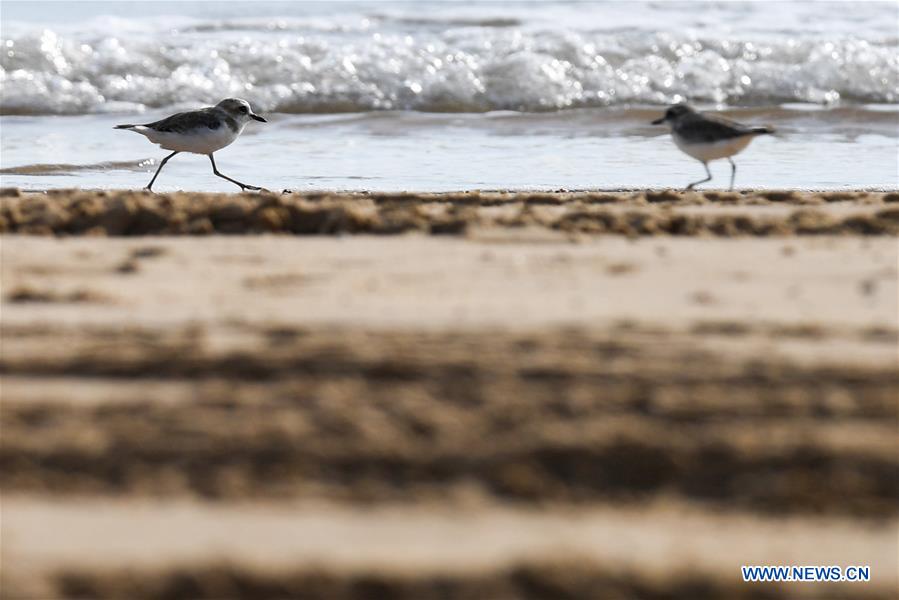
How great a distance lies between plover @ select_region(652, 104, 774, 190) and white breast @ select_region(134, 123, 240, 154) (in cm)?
256

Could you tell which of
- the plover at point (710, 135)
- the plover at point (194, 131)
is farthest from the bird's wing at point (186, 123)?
the plover at point (710, 135)

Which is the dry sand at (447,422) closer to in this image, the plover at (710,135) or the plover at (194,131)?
the plover at (710,135)

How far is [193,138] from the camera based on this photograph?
7820 mm

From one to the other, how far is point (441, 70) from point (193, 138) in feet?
19.0

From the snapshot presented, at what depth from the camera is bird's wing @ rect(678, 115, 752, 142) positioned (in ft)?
23.8

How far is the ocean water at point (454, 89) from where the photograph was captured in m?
9.06

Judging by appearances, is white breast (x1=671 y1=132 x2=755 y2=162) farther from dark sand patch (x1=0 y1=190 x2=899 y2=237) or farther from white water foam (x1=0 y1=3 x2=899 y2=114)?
white water foam (x1=0 y1=3 x2=899 y2=114)

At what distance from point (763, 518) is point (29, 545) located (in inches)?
52.8

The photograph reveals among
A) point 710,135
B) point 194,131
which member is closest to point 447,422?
point 710,135

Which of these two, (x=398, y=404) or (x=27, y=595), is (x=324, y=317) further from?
(x=27, y=595)

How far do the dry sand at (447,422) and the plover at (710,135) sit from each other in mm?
2625

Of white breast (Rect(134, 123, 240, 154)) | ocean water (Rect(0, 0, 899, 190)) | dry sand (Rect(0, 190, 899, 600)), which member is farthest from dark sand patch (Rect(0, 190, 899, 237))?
ocean water (Rect(0, 0, 899, 190))

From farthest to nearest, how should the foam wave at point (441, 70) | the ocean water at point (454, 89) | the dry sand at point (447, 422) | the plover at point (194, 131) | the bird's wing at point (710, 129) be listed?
the foam wave at point (441, 70), the ocean water at point (454, 89), the plover at point (194, 131), the bird's wing at point (710, 129), the dry sand at point (447, 422)

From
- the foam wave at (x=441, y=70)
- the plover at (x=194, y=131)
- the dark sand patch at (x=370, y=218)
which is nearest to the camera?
the dark sand patch at (x=370, y=218)
